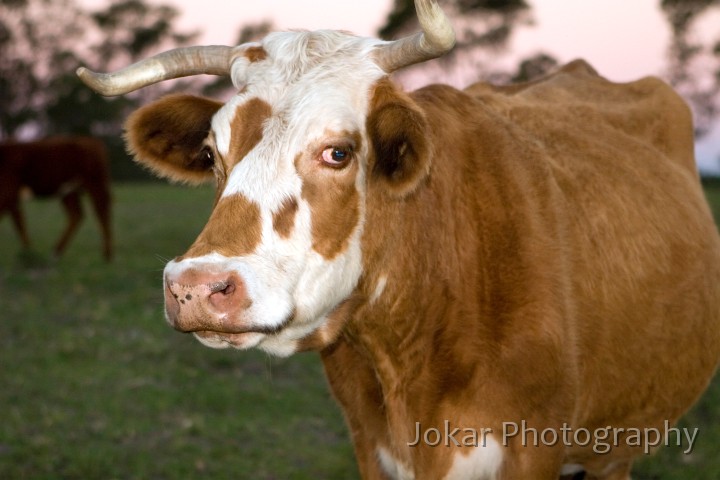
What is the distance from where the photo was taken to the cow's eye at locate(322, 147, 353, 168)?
3.19 m

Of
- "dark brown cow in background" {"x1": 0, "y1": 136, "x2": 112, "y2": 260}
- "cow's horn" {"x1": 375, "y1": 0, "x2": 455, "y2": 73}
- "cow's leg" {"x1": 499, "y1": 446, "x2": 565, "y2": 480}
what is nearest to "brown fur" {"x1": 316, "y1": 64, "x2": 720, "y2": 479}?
"cow's leg" {"x1": 499, "y1": 446, "x2": 565, "y2": 480}

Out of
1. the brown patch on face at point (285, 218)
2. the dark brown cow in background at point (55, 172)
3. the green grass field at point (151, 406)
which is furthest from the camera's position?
the dark brown cow in background at point (55, 172)

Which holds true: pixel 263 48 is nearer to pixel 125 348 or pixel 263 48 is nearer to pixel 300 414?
pixel 300 414

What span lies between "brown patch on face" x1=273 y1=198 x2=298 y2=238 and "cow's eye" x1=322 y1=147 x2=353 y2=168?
20 cm

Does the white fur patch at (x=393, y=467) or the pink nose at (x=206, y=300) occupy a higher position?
the pink nose at (x=206, y=300)

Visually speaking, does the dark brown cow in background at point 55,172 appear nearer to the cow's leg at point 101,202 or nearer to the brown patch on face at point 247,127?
the cow's leg at point 101,202

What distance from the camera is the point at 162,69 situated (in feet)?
12.1

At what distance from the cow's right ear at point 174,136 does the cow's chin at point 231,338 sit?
100 cm

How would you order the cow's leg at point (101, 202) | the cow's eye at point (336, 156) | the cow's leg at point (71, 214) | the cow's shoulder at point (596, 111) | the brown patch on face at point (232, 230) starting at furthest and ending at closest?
the cow's leg at point (71, 214)
the cow's leg at point (101, 202)
the cow's shoulder at point (596, 111)
the cow's eye at point (336, 156)
the brown patch on face at point (232, 230)

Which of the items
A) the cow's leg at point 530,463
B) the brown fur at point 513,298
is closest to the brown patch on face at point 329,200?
the brown fur at point 513,298

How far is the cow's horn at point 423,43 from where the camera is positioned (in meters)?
3.08

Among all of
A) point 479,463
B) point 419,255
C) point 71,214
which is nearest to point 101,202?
point 71,214

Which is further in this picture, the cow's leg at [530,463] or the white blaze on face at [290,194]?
the cow's leg at [530,463]

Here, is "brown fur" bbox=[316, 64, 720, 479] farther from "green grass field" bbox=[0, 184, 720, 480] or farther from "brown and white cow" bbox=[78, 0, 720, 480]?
"green grass field" bbox=[0, 184, 720, 480]
